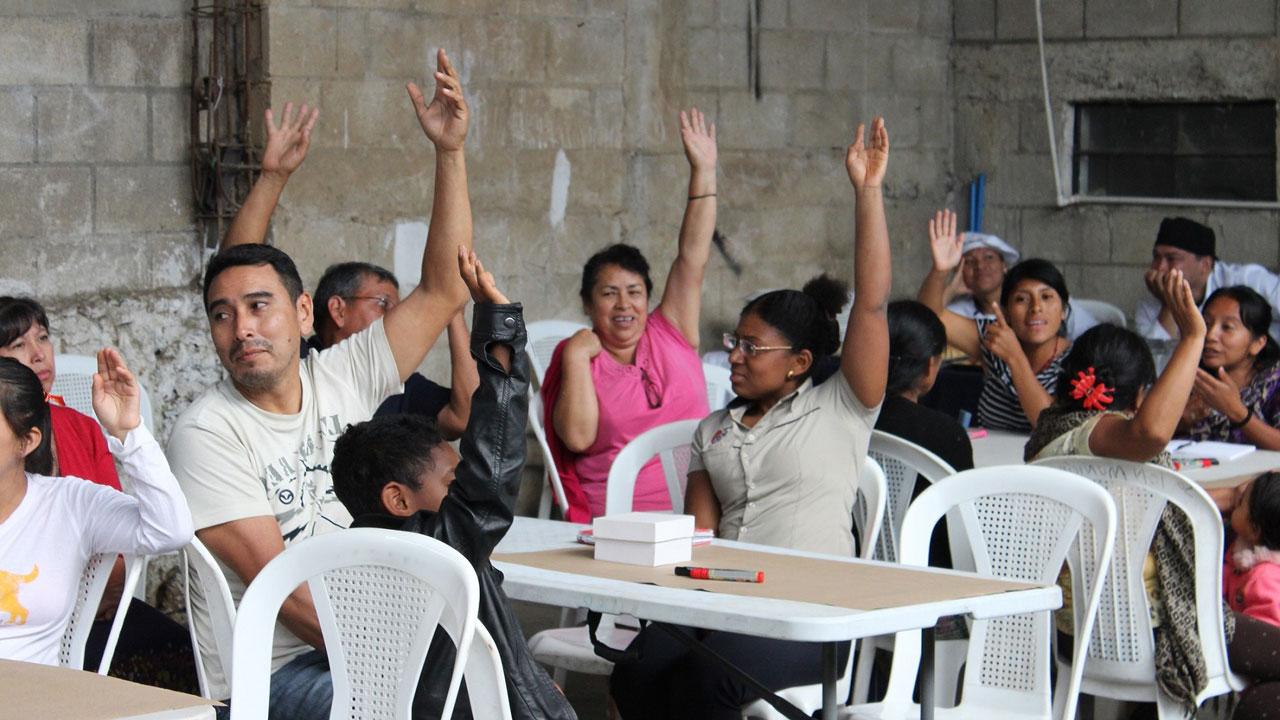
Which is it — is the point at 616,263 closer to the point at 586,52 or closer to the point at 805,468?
the point at 805,468

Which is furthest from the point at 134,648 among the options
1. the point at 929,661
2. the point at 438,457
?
the point at 929,661

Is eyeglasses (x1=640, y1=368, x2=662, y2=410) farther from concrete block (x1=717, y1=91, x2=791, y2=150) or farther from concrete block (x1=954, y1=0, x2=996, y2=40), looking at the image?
concrete block (x1=954, y1=0, x2=996, y2=40)

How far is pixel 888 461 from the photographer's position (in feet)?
14.6

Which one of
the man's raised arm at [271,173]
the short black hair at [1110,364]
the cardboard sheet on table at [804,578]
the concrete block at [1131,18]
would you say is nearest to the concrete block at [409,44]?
the man's raised arm at [271,173]

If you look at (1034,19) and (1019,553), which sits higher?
(1034,19)

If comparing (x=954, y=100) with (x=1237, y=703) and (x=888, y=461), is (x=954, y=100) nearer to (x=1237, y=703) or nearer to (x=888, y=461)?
(x=888, y=461)

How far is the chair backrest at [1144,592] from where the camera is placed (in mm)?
3834

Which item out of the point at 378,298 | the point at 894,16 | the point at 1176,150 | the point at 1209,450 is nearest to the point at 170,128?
the point at 378,298

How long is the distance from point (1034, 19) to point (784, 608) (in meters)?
5.83

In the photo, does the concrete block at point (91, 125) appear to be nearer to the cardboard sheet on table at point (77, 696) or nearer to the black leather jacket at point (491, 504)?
the black leather jacket at point (491, 504)

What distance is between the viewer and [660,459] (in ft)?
15.8

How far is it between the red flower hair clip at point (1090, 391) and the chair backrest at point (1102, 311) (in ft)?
10.4

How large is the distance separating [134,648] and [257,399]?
0.66 meters

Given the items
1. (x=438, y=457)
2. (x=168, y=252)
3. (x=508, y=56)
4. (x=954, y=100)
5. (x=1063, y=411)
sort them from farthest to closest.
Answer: (x=954, y=100)
(x=508, y=56)
(x=168, y=252)
(x=1063, y=411)
(x=438, y=457)
